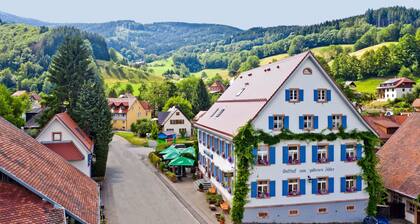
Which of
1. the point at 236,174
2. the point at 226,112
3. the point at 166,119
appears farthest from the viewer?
the point at 166,119

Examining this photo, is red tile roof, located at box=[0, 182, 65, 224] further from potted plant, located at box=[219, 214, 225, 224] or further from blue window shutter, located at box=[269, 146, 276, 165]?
blue window shutter, located at box=[269, 146, 276, 165]

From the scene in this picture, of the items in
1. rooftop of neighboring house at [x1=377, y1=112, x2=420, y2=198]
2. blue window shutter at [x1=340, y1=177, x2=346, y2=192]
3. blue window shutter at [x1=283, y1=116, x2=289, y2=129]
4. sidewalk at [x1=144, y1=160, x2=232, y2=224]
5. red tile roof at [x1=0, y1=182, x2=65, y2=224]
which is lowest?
sidewalk at [x1=144, y1=160, x2=232, y2=224]

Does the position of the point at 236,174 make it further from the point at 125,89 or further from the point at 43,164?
the point at 125,89

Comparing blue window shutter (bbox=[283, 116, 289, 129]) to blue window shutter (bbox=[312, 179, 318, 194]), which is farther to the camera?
blue window shutter (bbox=[312, 179, 318, 194])

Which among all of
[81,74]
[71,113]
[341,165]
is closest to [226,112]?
[341,165]

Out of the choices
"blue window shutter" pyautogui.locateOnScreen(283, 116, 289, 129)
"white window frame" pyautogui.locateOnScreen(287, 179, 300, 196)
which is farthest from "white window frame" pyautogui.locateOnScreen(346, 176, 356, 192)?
"blue window shutter" pyautogui.locateOnScreen(283, 116, 289, 129)

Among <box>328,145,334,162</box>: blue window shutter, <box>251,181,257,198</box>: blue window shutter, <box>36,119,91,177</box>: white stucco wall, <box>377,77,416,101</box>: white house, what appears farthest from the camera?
<box>377,77,416,101</box>: white house

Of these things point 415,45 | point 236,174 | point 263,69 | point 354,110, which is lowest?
point 236,174
